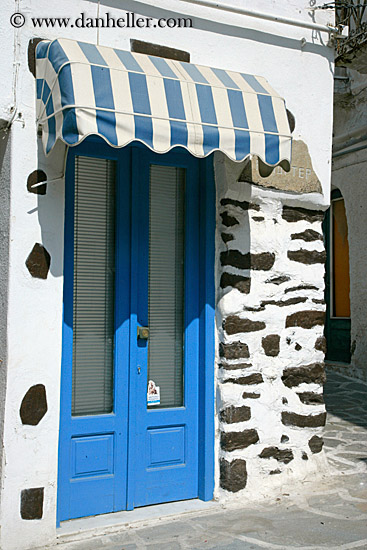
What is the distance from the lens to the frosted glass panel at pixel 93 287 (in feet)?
13.9

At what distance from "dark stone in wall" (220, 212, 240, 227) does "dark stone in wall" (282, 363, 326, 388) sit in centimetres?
125

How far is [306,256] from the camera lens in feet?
16.2

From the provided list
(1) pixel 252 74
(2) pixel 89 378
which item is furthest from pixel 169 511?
(1) pixel 252 74

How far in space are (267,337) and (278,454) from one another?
3.03ft

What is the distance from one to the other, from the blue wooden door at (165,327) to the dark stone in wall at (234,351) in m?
0.22

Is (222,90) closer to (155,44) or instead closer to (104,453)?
(155,44)

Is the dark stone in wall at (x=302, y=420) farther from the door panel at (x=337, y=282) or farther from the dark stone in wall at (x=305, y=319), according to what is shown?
the door panel at (x=337, y=282)

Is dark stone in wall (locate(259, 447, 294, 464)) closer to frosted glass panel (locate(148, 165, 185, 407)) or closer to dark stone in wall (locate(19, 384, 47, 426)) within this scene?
frosted glass panel (locate(148, 165, 185, 407))

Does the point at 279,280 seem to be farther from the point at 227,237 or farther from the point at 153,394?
the point at 153,394

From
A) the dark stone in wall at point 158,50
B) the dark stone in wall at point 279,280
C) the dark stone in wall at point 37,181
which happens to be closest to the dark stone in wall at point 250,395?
the dark stone in wall at point 279,280

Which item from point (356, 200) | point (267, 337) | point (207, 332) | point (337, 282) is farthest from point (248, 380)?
point (337, 282)

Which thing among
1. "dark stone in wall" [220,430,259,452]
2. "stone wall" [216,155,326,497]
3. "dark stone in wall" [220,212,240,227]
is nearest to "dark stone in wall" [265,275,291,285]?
"stone wall" [216,155,326,497]

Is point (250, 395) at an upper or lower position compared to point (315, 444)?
upper

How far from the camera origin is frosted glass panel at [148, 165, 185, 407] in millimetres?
4547
